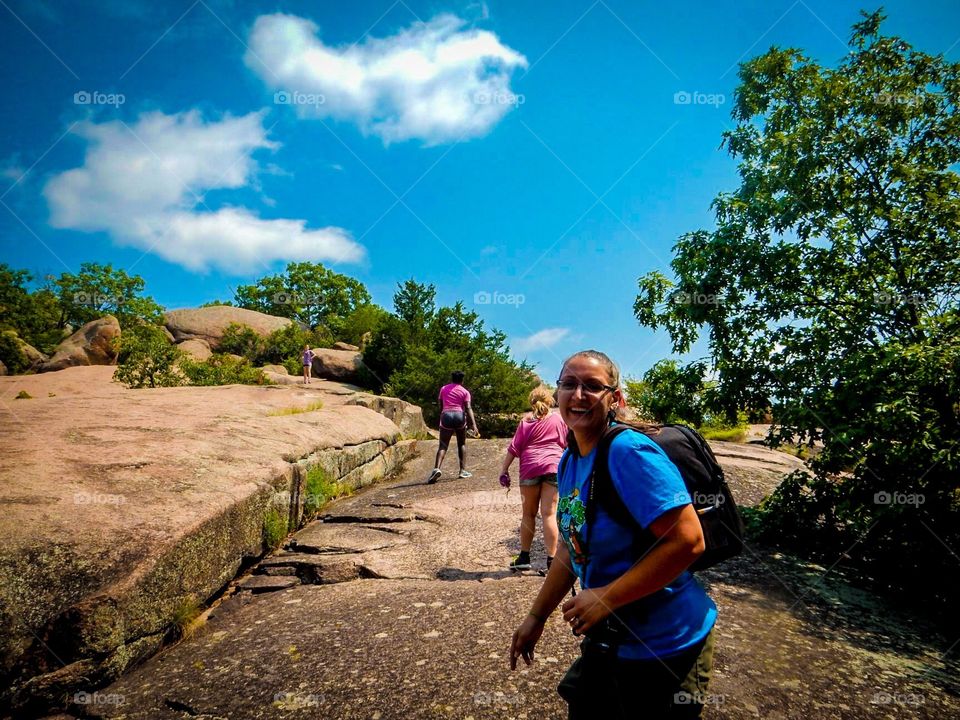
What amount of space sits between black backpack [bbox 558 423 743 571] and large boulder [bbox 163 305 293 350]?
1523 inches

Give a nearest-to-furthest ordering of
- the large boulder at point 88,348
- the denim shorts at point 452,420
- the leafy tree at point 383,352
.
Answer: the denim shorts at point 452,420
the leafy tree at point 383,352
the large boulder at point 88,348

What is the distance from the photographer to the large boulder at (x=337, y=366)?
30.1 metres

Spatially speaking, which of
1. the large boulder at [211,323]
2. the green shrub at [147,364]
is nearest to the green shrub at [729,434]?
the green shrub at [147,364]

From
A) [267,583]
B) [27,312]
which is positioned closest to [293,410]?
[267,583]

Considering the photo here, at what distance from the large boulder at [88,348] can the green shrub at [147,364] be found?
13102 millimetres

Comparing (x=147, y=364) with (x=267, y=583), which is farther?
(x=147, y=364)

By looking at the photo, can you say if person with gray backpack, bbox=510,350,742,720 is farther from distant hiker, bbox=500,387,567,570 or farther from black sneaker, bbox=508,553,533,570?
black sneaker, bbox=508,553,533,570

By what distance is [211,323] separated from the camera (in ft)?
122

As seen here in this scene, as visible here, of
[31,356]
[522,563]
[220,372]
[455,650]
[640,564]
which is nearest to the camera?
[640,564]

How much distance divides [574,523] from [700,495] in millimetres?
424

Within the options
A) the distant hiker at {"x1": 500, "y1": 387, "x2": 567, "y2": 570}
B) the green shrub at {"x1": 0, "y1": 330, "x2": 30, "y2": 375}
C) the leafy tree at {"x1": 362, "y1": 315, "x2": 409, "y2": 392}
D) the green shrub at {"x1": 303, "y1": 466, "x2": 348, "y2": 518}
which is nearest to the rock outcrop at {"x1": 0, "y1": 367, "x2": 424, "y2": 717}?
the green shrub at {"x1": 303, "y1": 466, "x2": 348, "y2": 518}

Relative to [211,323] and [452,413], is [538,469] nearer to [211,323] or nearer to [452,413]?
[452,413]

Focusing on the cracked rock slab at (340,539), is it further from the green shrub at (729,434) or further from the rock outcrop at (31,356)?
the rock outcrop at (31,356)

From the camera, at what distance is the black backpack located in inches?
63.4
